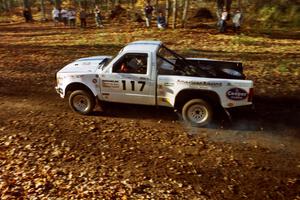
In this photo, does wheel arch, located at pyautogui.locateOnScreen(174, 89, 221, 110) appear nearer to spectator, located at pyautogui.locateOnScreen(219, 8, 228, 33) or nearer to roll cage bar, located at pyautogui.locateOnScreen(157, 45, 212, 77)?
roll cage bar, located at pyautogui.locateOnScreen(157, 45, 212, 77)

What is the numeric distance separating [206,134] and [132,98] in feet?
7.17

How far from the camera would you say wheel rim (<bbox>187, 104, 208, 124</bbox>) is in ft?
29.9

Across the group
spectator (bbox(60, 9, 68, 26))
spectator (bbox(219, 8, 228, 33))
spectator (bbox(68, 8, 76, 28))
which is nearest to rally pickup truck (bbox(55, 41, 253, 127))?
spectator (bbox(219, 8, 228, 33))

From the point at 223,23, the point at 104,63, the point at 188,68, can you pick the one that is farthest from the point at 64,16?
the point at 188,68

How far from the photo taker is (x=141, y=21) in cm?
2939

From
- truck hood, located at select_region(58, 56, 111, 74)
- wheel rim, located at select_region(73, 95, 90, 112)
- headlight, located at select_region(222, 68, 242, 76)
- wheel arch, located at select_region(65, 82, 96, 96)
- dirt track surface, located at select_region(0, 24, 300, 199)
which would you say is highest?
truck hood, located at select_region(58, 56, 111, 74)

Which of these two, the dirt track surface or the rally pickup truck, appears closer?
the dirt track surface

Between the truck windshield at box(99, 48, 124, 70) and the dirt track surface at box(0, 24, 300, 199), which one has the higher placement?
the truck windshield at box(99, 48, 124, 70)

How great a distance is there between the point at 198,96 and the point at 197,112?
44 centimetres

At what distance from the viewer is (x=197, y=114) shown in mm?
9242

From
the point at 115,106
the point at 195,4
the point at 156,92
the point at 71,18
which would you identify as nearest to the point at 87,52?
the point at 115,106

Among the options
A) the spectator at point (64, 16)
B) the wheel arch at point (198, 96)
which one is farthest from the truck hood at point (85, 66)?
the spectator at point (64, 16)

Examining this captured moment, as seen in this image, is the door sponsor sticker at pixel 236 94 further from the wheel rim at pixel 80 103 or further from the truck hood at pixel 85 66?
the wheel rim at pixel 80 103

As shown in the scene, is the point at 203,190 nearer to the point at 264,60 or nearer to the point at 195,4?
the point at 264,60
